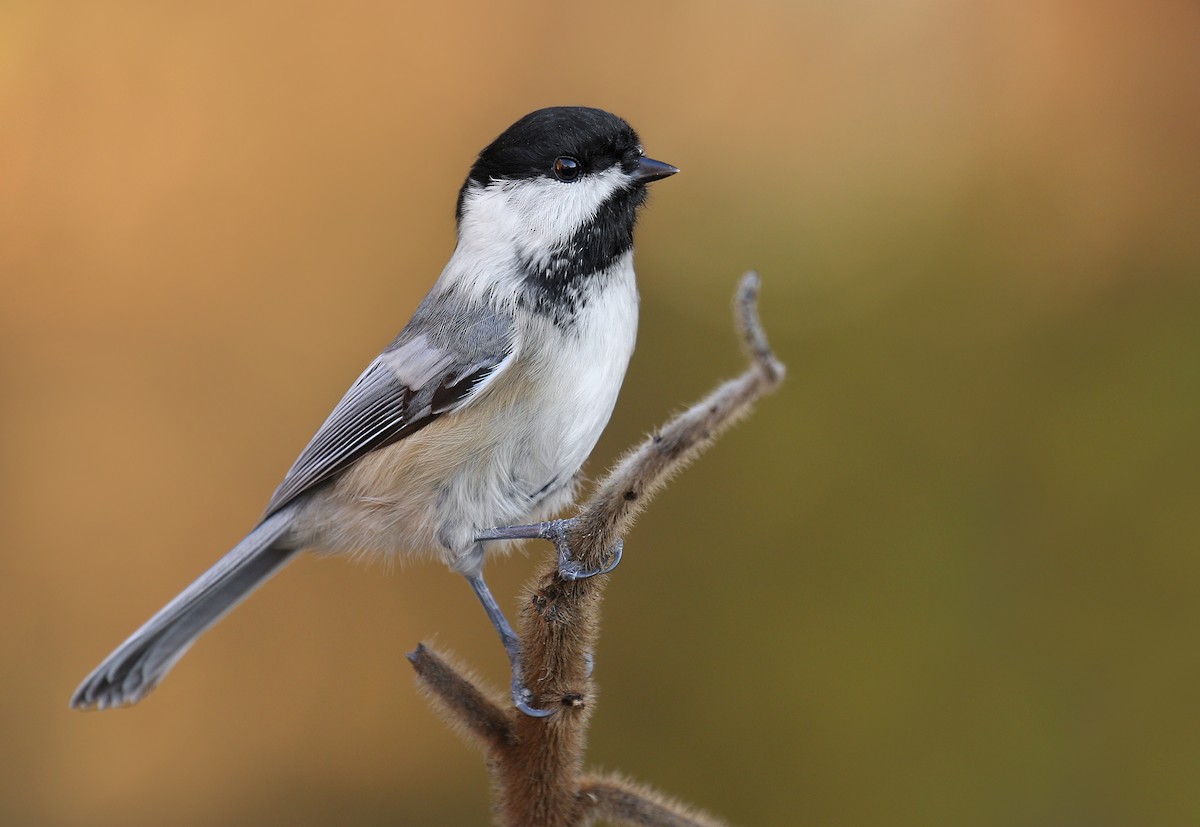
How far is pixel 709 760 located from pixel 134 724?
1.43m

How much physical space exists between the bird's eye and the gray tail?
2.43ft

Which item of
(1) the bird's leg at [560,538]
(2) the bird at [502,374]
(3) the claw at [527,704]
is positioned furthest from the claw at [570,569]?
(2) the bird at [502,374]

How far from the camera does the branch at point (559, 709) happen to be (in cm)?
103

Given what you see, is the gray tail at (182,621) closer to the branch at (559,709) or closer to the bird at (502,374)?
the bird at (502,374)

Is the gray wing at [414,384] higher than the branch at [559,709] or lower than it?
higher

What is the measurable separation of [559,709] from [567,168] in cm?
92

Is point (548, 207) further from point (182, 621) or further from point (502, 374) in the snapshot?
point (182, 621)

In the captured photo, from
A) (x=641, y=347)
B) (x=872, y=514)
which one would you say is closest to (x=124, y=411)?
(x=641, y=347)

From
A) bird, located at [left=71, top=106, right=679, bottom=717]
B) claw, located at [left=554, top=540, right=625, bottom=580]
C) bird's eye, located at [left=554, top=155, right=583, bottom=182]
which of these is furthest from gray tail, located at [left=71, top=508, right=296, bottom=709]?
claw, located at [left=554, top=540, right=625, bottom=580]

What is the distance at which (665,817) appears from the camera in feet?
3.38

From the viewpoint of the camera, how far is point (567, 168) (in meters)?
1.72

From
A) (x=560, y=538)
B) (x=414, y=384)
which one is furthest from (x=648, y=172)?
(x=560, y=538)

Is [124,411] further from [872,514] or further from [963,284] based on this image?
[963,284]

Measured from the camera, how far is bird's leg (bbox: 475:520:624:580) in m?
1.06
